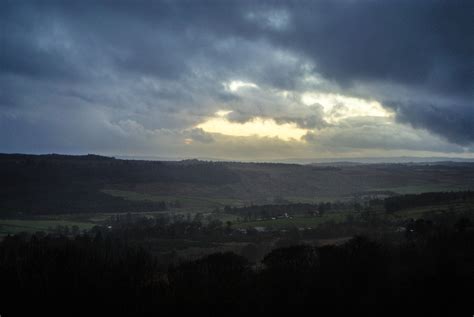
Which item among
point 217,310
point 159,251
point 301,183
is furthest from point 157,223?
point 301,183

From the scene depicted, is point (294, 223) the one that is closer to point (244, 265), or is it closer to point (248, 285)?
point (244, 265)

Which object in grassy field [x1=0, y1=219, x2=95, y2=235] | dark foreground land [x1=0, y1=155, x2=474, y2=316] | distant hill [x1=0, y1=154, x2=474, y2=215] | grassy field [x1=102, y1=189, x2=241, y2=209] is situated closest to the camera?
dark foreground land [x1=0, y1=155, x2=474, y2=316]

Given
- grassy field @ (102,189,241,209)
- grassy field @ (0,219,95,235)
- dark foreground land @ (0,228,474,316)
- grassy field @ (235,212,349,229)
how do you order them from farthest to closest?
grassy field @ (102,189,241,209)
grassy field @ (235,212,349,229)
grassy field @ (0,219,95,235)
dark foreground land @ (0,228,474,316)

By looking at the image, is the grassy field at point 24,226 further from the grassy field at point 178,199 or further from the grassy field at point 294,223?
the grassy field at point 178,199

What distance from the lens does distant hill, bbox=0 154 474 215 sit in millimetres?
58719

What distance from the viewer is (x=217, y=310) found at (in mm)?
12984

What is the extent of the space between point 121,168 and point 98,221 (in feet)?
133

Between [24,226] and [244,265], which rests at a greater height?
[244,265]

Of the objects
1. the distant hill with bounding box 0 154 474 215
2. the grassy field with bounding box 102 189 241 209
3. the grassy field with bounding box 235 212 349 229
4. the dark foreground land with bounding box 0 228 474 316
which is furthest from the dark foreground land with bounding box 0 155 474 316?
the grassy field with bounding box 102 189 241 209

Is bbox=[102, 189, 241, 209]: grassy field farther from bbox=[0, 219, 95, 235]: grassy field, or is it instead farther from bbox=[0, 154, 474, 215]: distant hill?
bbox=[0, 219, 95, 235]: grassy field

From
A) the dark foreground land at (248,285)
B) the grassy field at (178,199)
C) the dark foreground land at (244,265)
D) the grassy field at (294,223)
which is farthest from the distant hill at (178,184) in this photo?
the dark foreground land at (248,285)

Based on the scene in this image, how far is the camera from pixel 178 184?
88938mm

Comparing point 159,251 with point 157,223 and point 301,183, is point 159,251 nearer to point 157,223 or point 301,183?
point 157,223

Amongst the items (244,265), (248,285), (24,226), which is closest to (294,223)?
(244,265)
